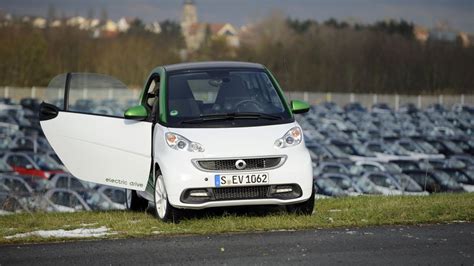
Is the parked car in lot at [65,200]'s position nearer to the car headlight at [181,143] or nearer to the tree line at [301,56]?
the car headlight at [181,143]

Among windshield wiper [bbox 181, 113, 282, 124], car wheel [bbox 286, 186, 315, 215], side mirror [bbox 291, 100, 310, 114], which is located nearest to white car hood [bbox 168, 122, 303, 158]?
windshield wiper [bbox 181, 113, 282, 124]

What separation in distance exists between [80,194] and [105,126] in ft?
44.4

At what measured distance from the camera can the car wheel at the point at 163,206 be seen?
9914 mm

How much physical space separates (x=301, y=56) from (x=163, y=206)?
2736 inches

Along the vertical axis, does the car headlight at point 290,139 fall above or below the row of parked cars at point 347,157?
above

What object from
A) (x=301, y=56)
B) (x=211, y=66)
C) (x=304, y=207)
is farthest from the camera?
(x=301, y=56)

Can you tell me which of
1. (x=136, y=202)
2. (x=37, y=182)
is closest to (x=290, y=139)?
(x=136, y=202)

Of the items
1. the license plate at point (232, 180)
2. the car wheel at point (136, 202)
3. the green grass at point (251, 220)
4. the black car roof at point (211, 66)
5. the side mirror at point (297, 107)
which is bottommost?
the car wheel at point (136, 202)

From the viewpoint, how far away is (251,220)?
9.71 metres

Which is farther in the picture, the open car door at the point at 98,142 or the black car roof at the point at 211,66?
the black car roof at the point at 211,66

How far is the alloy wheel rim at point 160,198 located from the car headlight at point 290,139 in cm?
120

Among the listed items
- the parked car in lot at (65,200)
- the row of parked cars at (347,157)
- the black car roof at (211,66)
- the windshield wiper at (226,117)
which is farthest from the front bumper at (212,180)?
the parked car in lot at (65,200)

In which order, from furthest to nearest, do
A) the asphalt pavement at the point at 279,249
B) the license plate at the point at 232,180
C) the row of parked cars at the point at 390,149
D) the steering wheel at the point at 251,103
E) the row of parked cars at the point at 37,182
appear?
the row of parked cars at the point at 390,149, the row of parked cars at the point at 37,182, the steering wheel at the point at 251,103, the license plate at the point at 232,180, the asphalt pavement at the point at 279,249

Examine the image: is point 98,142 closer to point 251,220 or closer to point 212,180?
point 212,180
